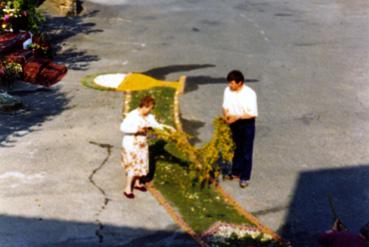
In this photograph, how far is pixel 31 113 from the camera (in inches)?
526

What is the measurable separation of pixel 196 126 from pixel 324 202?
13.7ft

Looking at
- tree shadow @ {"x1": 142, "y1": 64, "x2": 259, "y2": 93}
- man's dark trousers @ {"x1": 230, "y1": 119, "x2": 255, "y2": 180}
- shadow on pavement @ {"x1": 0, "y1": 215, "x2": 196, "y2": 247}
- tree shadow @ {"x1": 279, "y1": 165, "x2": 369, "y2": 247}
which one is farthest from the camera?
tree shadow @ {"x1": 142, "y1": 64, "x2": 259, "y2": 93}

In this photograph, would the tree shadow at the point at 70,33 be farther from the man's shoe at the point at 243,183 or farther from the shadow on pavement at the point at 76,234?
the shadow on pavement at the point at 76,234

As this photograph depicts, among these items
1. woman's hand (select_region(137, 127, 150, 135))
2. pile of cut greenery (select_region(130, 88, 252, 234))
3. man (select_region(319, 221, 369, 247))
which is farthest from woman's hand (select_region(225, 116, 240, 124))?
man (select_region(319, 221, 369, 247))

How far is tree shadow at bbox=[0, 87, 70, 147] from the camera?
12133 millimetres

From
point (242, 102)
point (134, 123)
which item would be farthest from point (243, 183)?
point (134, 123)

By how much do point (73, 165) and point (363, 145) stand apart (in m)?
6.35

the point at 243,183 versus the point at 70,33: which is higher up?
the point at 243,183

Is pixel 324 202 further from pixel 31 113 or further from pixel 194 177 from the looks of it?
pixel 31 113

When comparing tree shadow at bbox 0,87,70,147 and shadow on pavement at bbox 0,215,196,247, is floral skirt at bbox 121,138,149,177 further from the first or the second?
tree shadow at bbox 0,87,70,147

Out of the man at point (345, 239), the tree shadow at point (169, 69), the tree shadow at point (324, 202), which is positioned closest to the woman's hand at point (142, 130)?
the tree shadow at point (324, 202)

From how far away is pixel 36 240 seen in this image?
8.23 m

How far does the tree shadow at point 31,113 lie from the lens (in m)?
12.1

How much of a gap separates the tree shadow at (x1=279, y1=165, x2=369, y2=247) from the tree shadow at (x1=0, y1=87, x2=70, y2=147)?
622 centimetres
